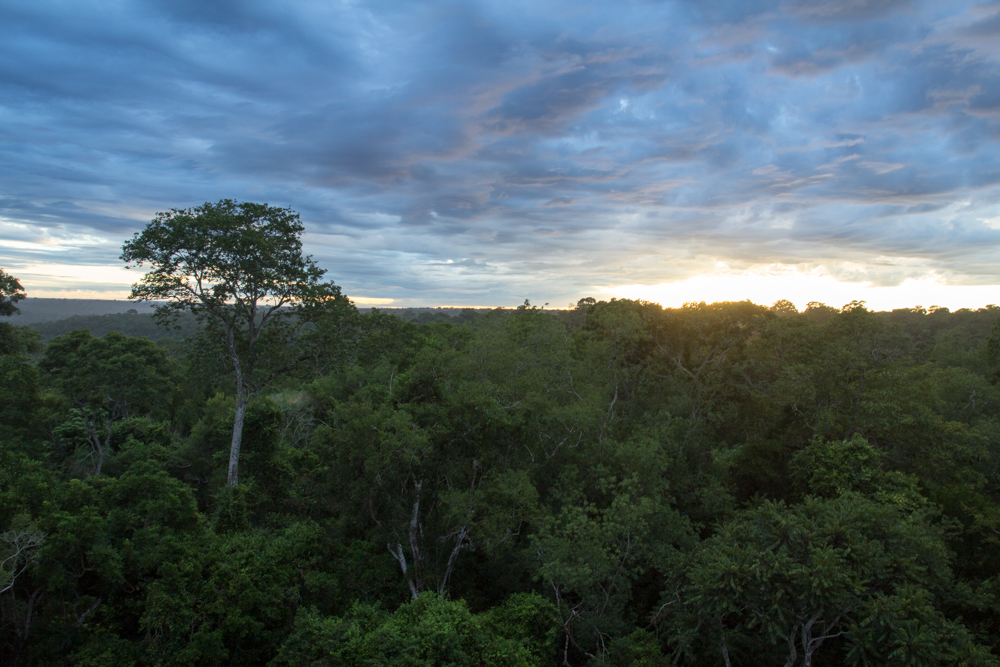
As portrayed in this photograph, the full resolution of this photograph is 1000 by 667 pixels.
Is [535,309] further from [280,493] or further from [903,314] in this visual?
[903,314]

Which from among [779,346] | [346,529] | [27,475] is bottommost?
[346,529]

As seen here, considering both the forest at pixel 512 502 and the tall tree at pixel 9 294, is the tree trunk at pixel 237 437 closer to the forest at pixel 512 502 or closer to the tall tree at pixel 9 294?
the forest at pixel 512 502

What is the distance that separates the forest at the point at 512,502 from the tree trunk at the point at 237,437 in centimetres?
8

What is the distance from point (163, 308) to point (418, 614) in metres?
15.1

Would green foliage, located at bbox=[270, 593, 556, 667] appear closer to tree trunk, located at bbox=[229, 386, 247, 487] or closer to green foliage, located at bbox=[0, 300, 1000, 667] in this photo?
green foliage, located at bbox=[0, 300, 1000, 667]

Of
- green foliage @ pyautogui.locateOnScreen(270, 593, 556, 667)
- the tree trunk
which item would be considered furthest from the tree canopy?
the tree trunk

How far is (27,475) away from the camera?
12.1 metres

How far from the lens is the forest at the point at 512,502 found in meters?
11.2

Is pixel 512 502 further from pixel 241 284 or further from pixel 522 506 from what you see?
pixel 241 284

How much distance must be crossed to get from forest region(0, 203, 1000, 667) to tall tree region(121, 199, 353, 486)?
0.17m

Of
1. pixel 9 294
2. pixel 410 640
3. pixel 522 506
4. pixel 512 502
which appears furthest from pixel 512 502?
pixel 9 294

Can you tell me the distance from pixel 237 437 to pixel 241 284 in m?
5.94

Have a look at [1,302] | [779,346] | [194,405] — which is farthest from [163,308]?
[779,346]

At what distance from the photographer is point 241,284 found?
19.6m
